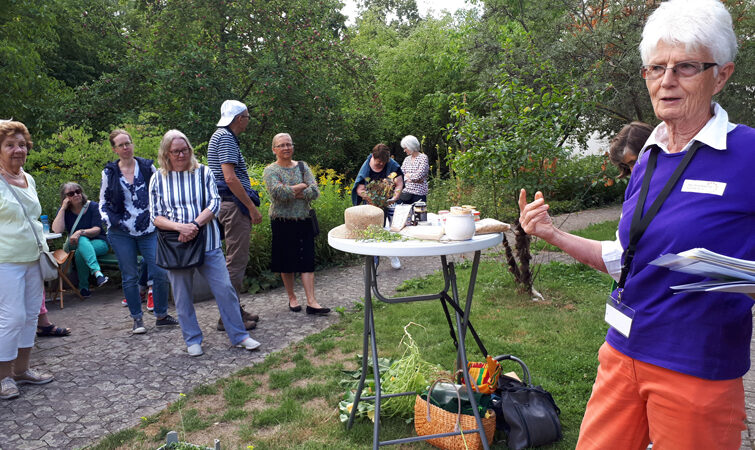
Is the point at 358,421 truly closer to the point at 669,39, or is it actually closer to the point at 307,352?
the point at 307,352

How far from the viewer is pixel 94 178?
8.25 m

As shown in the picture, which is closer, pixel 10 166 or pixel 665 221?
pixel 665 221

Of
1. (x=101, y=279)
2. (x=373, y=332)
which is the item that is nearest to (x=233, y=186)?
(x=373, y=332)

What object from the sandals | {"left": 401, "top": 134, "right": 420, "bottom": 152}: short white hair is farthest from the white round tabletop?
{"left": 401, "top": 134, "right": 420, "bottom": 152}: short white hair

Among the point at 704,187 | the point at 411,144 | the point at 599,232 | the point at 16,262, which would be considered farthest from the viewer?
the point at 599,232

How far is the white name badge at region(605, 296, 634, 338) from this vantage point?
1.50 metres

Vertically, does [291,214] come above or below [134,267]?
above

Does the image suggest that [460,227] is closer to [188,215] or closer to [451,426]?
[451,426]

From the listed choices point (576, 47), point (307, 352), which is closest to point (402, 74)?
point (576, 47)

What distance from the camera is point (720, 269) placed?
3.94 ft

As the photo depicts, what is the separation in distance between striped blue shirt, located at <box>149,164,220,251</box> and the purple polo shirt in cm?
384

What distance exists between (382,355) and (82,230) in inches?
197

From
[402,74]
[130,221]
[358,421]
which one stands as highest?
[402,74]

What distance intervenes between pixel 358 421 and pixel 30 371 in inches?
114
